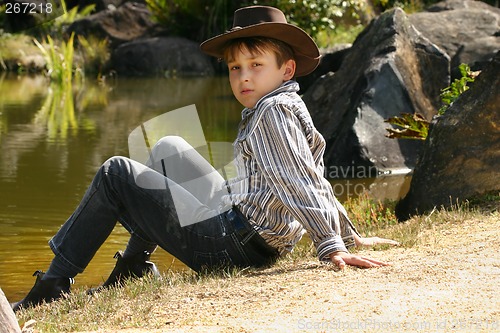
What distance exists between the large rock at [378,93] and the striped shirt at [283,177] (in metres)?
5.23

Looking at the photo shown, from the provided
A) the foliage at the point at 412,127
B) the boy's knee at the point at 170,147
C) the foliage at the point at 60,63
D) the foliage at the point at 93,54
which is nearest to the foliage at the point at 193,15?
the foliage at the point at 93,54

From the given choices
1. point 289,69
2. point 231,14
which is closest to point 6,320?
point 289,69

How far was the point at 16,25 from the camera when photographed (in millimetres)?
24625

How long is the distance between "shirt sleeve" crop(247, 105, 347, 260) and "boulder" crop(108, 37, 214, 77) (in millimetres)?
18676

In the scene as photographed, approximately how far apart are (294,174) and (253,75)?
1.73ft

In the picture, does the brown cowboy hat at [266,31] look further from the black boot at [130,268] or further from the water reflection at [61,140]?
the water reflection at [61,140]

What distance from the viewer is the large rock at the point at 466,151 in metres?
6.25

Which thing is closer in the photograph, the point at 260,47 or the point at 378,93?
the point at 260,47

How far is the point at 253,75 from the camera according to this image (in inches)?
170

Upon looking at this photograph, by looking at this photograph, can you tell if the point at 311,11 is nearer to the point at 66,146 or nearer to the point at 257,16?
the point at 66,146

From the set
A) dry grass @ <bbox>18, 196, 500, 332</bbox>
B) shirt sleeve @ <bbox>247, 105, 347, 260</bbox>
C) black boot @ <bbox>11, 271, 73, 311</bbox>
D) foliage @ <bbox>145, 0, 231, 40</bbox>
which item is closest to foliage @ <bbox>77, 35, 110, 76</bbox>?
foliage @ <bbox>145, 0, 231, 40</bbox>

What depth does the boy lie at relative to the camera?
4133 mm

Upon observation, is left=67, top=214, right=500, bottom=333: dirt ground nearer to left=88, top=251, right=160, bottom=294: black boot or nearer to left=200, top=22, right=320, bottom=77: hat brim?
left=88, top=251, right=160, bottom=294: black boot

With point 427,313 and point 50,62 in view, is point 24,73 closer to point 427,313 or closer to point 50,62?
point 50,62
